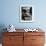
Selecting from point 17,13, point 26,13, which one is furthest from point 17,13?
point 26,13

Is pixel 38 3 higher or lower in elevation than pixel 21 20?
higher

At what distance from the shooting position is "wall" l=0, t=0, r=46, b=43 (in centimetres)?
411

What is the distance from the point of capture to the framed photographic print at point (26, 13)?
4.11 meters

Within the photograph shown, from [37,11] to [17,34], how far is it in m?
1.06

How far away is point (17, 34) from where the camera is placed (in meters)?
3.68

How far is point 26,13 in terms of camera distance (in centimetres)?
413

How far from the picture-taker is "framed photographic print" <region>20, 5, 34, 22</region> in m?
4.11

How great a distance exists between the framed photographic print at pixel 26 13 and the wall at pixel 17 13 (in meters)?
0.10

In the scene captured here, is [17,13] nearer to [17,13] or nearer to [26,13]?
[17,13]

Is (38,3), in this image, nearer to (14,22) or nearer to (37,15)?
(37,15)

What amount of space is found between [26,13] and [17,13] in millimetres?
291

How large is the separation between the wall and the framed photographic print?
0.10 meters

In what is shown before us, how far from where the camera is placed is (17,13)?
13.6 ft

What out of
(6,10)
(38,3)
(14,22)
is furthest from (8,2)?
(38,3)
